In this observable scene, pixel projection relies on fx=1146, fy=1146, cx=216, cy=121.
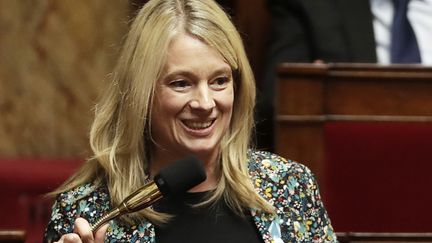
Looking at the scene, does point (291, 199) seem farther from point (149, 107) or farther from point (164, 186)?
point (164, 186)

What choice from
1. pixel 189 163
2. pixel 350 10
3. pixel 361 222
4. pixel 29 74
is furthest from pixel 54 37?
pixel 189 163

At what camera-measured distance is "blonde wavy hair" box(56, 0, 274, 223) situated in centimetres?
118

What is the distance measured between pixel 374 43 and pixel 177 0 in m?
0.56

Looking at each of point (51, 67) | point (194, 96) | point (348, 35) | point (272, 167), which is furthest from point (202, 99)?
point (51, 67)

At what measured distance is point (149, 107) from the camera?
1.20 meters

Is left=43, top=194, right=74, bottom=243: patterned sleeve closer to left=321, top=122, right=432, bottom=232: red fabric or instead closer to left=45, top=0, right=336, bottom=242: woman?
left=45, top=0, right=336, bottom=242: woman

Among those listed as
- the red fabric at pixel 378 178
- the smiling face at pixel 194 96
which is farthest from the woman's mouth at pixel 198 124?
the red fabric at pixel 378 178

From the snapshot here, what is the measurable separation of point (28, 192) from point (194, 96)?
648 millimetres

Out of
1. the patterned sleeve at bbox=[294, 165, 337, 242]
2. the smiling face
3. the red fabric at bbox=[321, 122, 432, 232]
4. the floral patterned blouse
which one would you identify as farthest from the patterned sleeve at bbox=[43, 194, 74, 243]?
the red fabric at bbox=[321, 122, 432, 232]

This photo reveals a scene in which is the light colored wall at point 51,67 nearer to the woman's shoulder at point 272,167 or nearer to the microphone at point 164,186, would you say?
the woman's shoulder at point 272,167

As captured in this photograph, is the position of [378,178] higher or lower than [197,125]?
lower

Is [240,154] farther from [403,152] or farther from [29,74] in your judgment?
[29,74]

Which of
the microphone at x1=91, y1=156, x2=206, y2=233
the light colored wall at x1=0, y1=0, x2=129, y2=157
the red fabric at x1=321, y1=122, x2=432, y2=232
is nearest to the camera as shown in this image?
the microphone at x1=91, y1=156, x2=206, y2=233

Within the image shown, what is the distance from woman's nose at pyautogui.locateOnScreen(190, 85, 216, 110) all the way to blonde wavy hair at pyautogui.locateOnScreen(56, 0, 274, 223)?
43 mm
